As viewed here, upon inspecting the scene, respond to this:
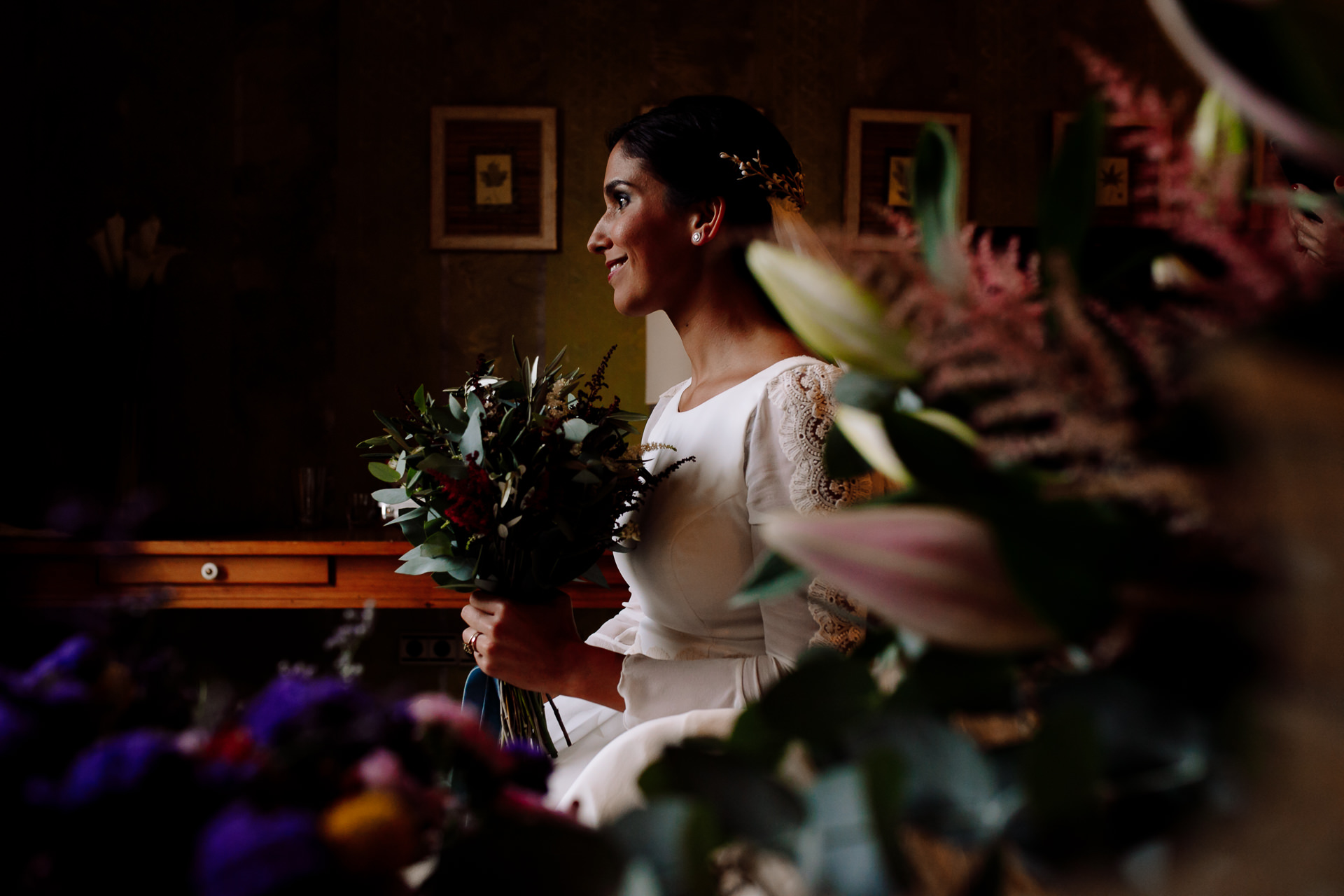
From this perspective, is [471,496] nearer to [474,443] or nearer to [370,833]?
[474,443]

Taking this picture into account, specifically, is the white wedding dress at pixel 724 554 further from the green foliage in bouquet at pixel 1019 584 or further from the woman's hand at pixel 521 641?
the green foliage in bouquet at pixel 1019 584

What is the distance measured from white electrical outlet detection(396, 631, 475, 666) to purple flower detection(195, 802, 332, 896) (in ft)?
9.25

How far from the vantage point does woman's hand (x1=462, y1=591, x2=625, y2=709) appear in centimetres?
125

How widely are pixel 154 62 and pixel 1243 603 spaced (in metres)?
3.61

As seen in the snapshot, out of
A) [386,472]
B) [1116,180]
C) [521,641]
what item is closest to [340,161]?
[386,472]

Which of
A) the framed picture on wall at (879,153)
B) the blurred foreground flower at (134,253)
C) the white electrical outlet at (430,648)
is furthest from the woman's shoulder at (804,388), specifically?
the blurred foreground flower at (134,253)

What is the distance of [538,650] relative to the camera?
4.14 feet

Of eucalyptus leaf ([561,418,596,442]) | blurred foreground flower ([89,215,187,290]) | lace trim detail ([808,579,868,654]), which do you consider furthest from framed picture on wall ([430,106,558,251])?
lace trim detail ([808,579,868,654])

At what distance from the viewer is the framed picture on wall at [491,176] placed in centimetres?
301

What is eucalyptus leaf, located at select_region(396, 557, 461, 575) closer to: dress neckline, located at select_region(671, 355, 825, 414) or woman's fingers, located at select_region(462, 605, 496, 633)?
woman's fingers, located at select_region(462, 605, 496, 633)

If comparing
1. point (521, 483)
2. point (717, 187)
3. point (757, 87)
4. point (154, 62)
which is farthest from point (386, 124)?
point (521, 483)

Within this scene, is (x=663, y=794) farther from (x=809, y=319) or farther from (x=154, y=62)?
(x=154, y=62)

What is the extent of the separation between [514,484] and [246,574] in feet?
5.32

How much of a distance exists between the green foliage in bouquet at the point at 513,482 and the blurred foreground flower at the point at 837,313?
33.9 inches
